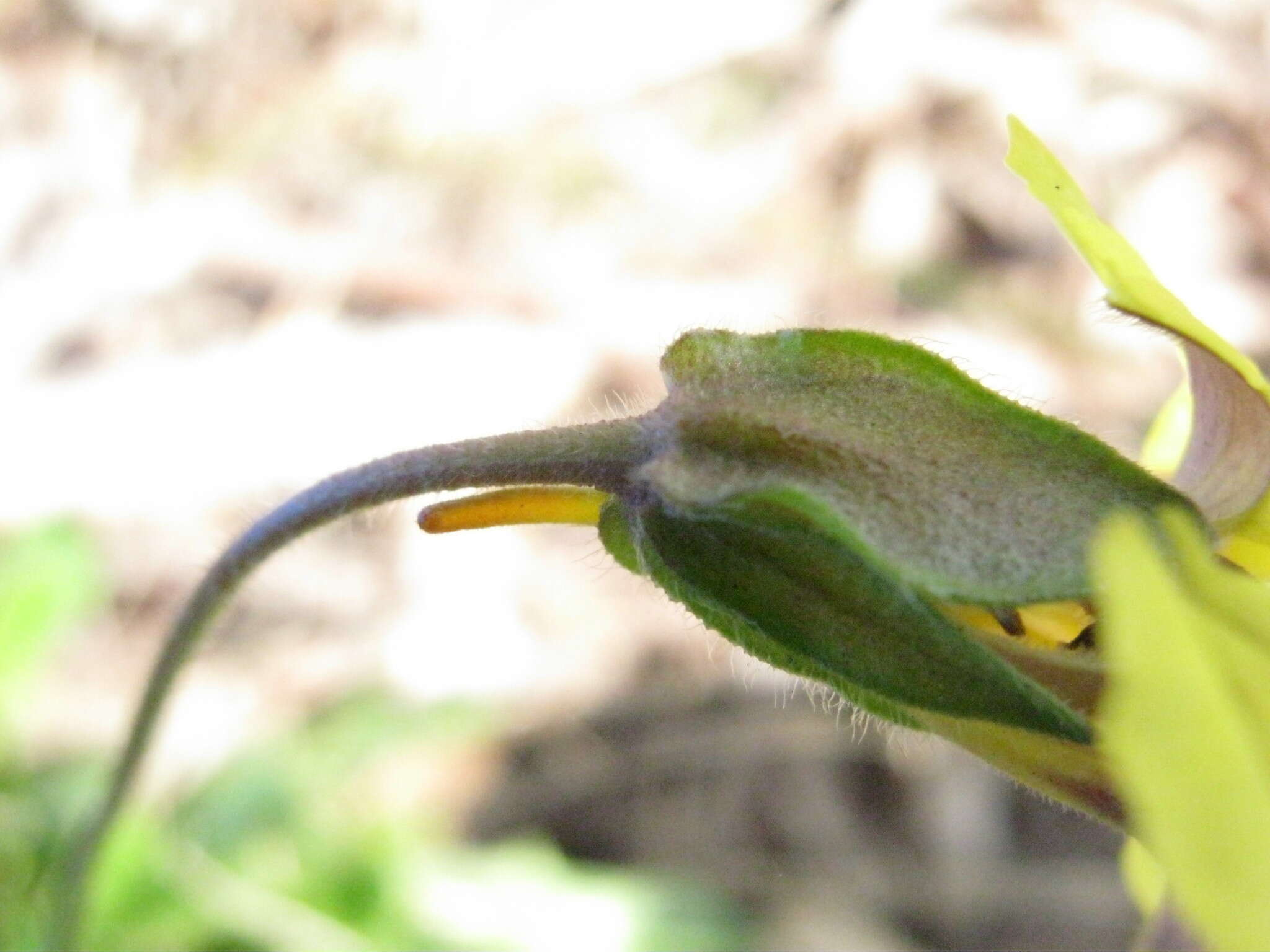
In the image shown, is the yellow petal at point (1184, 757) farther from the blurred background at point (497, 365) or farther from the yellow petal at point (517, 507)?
the blurred background at point (497, 365)

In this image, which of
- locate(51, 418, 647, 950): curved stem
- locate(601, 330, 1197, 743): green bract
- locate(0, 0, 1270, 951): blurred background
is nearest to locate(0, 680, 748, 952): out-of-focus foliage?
locate(0, 0, 1270, 951): blurred background

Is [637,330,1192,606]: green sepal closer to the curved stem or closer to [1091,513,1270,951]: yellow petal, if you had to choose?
the curved stem

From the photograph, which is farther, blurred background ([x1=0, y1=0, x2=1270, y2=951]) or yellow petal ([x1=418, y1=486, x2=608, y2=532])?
blurred background ([x1=0, y1=0, x2=1270, y2=951])

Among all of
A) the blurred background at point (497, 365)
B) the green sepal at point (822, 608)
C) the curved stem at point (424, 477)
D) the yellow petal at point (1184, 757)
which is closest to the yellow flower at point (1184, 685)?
the yellow petal at point (1184, 757)

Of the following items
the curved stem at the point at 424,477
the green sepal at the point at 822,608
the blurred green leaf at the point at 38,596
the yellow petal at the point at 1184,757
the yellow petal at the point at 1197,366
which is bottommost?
the yellow petal at the point at 1184,757

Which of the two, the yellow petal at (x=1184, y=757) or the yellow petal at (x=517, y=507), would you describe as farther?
the yellow petal at (x=517, y=507)
